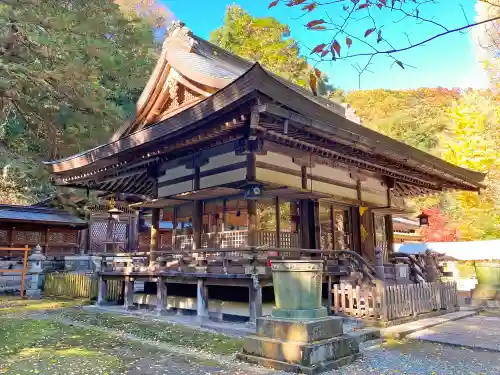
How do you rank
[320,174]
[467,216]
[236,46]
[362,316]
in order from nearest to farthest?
[362,316] < [320,174] < [467,216] < [236,46]

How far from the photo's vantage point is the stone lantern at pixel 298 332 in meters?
5.95

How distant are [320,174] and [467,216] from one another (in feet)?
70.3

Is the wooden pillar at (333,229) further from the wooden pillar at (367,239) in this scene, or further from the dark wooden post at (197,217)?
the dark wooden post at (197,217)

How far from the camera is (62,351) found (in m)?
7.21

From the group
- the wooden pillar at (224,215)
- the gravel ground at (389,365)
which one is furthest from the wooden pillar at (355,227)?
the gravel ground at (389,365)

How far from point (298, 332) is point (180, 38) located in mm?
10704

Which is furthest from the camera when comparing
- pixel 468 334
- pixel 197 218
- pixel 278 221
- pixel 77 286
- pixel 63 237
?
pixel 63 237

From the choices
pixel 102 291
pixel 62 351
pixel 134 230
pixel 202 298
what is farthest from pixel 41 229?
pixel 62 351

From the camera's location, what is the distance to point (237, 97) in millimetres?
7512

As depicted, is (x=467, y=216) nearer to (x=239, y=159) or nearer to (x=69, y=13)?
(x=239, y=159)

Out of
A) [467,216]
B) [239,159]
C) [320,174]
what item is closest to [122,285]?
[239,159]

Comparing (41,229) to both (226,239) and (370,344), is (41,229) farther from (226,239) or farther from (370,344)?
(370,344)

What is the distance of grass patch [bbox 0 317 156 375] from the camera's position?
6082mm

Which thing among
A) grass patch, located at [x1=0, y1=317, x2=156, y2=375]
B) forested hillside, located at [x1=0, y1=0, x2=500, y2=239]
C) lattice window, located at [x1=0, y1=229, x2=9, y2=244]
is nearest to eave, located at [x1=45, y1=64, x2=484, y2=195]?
forested hillside, located at [x1=0, y1=0, x2=500, y2=239]
